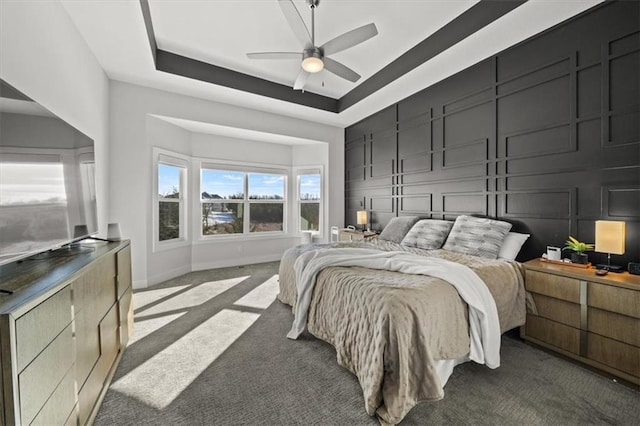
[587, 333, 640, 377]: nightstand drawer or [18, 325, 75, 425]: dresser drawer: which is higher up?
[18, 325, 75, 425]: dresser drawer

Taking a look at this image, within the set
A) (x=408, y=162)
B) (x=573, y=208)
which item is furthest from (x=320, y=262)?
(x=408, y=162)

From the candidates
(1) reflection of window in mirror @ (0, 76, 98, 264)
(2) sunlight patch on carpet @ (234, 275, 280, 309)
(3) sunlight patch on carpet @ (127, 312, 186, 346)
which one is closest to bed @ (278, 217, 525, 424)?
(2) sunlight patch on carpet @ (234, 275, 280, 309)

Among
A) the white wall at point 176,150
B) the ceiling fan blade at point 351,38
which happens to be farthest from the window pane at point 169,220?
the ceiling fan blade at point 351,38

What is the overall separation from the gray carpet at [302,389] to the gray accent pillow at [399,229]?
66.9 inches

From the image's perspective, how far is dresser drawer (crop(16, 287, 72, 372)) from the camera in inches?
34.8

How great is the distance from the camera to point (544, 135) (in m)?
2.70

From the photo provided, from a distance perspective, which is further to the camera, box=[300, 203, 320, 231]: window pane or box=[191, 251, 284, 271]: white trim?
box=[300, 203, 320, 231]: window pane

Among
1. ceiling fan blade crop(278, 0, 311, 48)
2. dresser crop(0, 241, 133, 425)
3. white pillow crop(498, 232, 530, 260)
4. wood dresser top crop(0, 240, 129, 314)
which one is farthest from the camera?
white pillow crop(498, 232, 530, 260)

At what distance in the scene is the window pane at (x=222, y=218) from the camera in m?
5.20

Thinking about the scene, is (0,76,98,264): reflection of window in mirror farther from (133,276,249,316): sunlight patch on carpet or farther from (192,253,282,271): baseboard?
(192,253,282,271): baseboard

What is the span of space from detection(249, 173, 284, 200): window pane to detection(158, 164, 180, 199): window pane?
1.43 metres

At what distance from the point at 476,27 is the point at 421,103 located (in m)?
1.40

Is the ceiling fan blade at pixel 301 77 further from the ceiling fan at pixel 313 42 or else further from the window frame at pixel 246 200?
the window frame at pixel 246 200

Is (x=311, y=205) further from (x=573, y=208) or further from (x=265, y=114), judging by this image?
(x=573, y=208)
